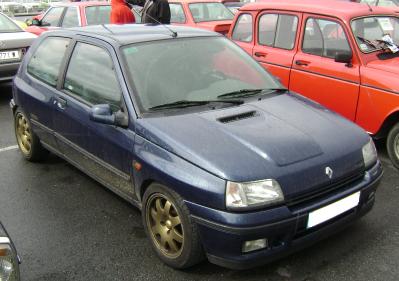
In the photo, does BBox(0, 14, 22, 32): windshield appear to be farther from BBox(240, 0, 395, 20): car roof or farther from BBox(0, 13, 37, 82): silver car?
BBox(240, 0, 395, 20): car roof

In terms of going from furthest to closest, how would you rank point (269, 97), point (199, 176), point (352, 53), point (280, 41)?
1. point (280, 41)
2. point (352, 53)
3. point (269, 97)
4. point (199, 176)

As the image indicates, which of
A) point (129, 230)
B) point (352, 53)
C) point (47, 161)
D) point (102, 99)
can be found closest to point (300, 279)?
point (129, 230)

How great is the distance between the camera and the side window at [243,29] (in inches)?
247

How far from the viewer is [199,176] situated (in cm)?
285

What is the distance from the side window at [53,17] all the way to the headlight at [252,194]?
26.3 feet

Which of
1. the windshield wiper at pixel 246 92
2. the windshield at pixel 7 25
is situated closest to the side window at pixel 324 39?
the windshield wiper at pixel 246 92

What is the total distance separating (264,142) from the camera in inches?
120

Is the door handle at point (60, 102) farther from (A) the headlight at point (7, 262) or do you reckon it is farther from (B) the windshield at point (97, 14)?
(B) the windshield at point (97, 14)

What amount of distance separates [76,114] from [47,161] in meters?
1.51

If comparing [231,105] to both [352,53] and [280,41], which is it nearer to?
[352,53]

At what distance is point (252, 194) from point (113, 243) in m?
1.33

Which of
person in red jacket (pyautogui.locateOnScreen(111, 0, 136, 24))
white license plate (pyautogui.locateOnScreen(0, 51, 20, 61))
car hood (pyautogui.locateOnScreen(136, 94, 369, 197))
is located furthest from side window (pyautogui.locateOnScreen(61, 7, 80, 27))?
car hood (pyautogui.locateOnScreen(136, 94, 369, 197))

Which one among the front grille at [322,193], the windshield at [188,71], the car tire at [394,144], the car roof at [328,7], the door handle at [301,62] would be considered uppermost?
the car roof at [328,7]

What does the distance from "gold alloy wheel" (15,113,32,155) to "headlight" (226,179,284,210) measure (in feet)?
10.1
